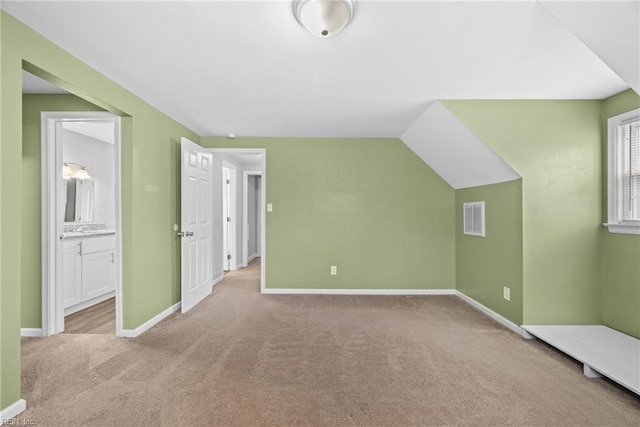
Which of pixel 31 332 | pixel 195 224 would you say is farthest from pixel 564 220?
pixel 31 332

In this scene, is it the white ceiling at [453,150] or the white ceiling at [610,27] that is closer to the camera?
the white ceiling at [610,27]

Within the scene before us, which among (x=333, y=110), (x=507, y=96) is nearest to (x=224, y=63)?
(x=333, y=110)

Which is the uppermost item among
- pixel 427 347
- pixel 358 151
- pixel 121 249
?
pixel 358 151

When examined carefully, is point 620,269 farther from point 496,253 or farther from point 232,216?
point 232,216

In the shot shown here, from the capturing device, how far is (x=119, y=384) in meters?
2.10

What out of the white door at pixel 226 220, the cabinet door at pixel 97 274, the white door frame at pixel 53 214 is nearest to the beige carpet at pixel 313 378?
the white door frame at pixel 53 214

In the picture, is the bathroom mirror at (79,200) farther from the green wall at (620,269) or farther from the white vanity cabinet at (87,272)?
the green wall at (620,269)

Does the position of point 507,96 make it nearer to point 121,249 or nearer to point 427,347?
point 427,347

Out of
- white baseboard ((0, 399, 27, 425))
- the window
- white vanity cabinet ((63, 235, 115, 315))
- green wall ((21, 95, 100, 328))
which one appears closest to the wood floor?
white vanity cabinet ((63, 235, 115, 315))

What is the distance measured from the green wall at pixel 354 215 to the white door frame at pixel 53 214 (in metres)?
1.72

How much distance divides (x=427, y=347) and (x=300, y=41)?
8.41 feet

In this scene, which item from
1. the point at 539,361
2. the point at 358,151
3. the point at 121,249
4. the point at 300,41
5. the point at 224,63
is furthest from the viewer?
the point at 358,151

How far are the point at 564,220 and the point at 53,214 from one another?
188 inches

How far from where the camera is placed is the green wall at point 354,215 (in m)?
4.47
